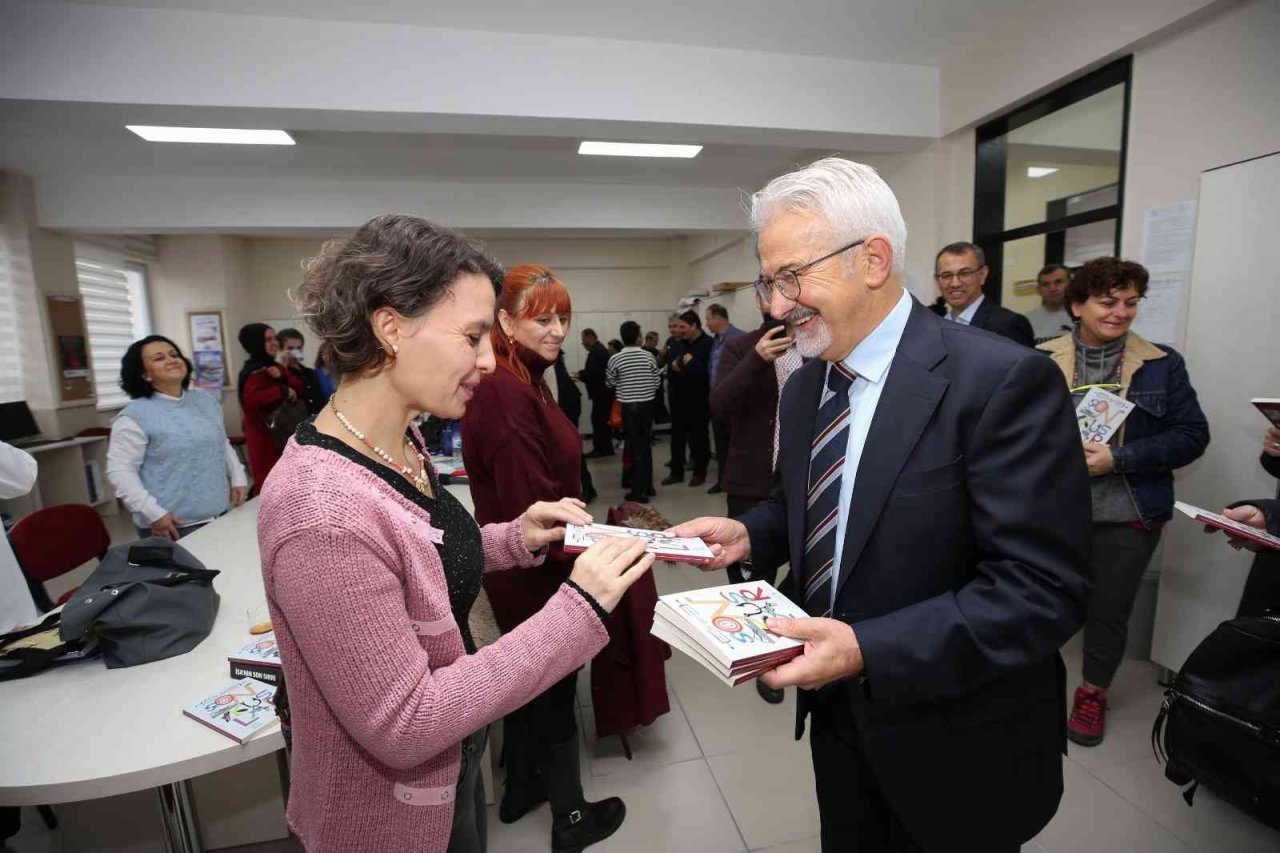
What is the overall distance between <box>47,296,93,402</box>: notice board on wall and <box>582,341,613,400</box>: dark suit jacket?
19.0ft

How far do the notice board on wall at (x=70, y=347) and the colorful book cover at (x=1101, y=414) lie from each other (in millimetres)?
8550

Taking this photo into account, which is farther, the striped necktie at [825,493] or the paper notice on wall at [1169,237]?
the paper notice on wall at [1169,237]

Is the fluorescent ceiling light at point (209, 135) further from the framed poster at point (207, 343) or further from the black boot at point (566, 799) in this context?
the black boot at point (566, 799)

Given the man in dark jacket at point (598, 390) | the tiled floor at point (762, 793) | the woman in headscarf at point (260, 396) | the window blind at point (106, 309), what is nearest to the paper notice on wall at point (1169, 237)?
the tiled floor at point (762, 793)

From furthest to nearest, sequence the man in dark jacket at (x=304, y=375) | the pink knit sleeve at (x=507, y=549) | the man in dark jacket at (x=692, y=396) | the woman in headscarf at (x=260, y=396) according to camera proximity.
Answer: the man in dark jacket at (x=692, y=396) < the man in dark jacket at (x=304, y=375) < the woman in headscarf at (x=260, y=396) < the pink knit sleeve at (x=507, y=549)

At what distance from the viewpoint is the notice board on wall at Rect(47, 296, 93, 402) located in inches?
241

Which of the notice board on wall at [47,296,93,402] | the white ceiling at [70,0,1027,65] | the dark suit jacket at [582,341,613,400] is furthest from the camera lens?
the dark suit jacket at [582,341,613,400]

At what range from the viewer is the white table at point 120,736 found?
1.20m

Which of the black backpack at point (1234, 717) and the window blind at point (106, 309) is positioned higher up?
the window blind at point (106, 309)

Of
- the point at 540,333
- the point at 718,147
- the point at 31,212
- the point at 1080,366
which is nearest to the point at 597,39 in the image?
the point at 718,147

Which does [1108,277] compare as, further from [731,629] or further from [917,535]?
[731,629]

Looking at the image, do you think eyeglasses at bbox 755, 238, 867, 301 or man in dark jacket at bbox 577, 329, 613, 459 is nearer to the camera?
eyeglasses at bbox 755, 238, 867, 301

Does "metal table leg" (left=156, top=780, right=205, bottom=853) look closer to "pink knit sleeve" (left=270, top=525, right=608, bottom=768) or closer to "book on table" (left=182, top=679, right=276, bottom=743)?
"book on table" (left=182, top=679, right=276, bottom=743)

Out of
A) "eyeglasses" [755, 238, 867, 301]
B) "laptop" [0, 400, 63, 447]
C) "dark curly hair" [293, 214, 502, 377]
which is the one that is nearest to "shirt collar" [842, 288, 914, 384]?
"eyeglasses" [755, 238, 867, 301]
